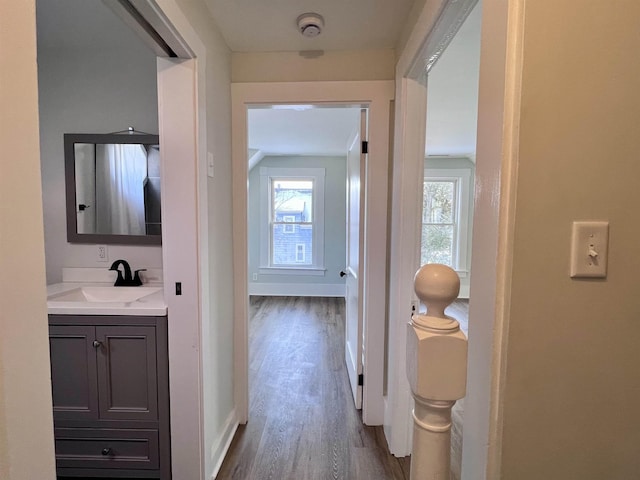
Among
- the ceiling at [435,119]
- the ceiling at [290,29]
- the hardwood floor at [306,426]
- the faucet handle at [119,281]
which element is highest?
the ceiling at [435,119]

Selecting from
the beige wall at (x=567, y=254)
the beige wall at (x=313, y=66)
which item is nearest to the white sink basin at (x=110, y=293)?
the beige wall at (x=313, y=66)

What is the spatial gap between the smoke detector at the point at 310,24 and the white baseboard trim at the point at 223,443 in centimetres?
219

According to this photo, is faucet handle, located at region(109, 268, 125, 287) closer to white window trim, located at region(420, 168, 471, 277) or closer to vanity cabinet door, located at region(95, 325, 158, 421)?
vanity cabinet door, located at region(95, 325, 158, 421)

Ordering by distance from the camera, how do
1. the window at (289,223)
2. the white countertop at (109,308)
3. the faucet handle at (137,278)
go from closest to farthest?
the white countertop at (109,308) < the faucet handle at (137,278) < the window at (289,223)

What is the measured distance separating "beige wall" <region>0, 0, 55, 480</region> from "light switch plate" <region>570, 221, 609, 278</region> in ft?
3.63

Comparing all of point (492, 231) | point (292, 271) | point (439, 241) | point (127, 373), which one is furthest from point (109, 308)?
point (439, 241)

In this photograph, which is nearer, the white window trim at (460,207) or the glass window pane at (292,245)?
the glass window pane at (292,245)

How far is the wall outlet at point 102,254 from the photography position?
196cm

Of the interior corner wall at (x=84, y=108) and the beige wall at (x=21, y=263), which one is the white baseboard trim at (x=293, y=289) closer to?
the interior corner wall at (x=84, y=108)

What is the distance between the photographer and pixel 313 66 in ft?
6.16

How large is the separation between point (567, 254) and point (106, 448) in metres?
2.05

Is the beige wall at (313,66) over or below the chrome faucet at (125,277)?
over

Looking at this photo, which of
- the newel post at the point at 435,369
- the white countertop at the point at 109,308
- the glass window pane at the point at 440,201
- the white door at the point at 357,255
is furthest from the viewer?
the glass window pane at the point at 440,201

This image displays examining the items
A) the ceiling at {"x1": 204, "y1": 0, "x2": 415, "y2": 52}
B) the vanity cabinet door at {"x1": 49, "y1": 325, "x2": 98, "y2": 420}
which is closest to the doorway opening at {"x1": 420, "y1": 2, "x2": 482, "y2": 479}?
the ceiling at {"x1": 204, "y1": 0, "x2": 415, "y2": 52}
